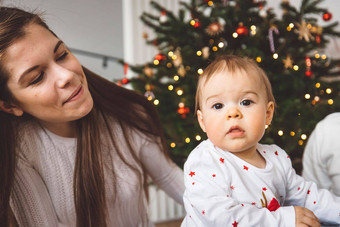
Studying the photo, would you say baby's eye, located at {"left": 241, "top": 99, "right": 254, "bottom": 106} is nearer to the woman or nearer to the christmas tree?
the woman

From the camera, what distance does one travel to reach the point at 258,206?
2.13 ft

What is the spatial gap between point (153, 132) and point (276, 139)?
71 cm

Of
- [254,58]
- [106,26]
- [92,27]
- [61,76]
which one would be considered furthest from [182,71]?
[106,26]

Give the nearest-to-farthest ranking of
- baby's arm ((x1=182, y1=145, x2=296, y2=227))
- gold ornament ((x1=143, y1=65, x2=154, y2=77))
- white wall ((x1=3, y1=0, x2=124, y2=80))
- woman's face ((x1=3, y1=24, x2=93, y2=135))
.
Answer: baby's arm ((x1=182, y1=145, x2=296, y2=227)), woman's face ((x1=3, y1=24, x2=93, y2=135)), gold ornament ((x1=143, y1=65, x2=154, y2=77)), white wall ((x1=3, y1=0, x2=124, y2=80))

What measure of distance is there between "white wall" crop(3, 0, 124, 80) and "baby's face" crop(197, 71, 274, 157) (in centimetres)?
276

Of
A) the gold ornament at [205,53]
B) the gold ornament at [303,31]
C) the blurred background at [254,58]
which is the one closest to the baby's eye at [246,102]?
the blurred background at [254,58]

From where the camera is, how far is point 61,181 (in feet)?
3.25

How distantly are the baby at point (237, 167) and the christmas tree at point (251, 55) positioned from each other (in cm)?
76

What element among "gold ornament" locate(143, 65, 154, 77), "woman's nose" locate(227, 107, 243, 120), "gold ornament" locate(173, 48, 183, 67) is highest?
"woman's nose" locate(227, 107, 243, 120)

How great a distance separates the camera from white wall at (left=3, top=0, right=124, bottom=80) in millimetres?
3209

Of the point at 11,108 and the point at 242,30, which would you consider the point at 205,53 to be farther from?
the point at 11,108

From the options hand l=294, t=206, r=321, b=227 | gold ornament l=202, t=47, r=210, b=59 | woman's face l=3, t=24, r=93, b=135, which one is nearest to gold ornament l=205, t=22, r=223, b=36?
gold ornament l=202, t=47, r=210, b=59

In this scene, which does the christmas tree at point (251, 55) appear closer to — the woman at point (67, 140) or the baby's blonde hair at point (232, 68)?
the woman at point (67, 140)

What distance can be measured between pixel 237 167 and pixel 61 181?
0.60 meters
